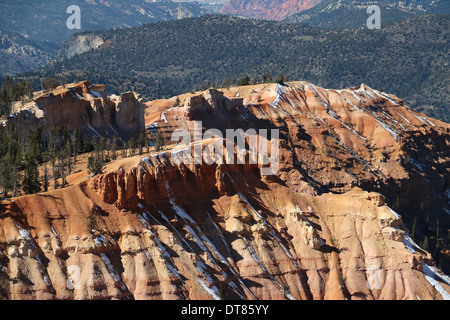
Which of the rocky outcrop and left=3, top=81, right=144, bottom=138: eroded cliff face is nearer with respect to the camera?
the rocky outcrop

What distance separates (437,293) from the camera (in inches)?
4070

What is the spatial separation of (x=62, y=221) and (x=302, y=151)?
66971 mm

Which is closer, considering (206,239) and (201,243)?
(201,243)

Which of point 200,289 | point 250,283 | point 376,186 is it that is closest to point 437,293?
point 250,283

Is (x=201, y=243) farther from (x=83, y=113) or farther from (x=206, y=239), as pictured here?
(x=83, y=113)

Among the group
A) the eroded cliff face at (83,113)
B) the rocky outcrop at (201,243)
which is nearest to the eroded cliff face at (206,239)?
the rocky outcrop at (201,243)

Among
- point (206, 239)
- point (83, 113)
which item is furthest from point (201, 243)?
point (83, 113)

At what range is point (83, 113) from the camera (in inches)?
5541

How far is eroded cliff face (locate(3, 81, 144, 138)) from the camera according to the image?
134m

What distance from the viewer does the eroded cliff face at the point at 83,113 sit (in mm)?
134375

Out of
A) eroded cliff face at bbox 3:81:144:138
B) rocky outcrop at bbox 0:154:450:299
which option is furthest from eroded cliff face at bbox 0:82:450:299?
eroded cliff face at bbox 3:81:144:138

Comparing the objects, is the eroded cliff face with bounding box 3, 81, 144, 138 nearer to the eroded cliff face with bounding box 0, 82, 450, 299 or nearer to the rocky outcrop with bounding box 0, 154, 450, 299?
the eroded cliff face with bounding box 0, 82, 450, 299

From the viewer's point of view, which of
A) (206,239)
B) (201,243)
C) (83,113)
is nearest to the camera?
(201,243)

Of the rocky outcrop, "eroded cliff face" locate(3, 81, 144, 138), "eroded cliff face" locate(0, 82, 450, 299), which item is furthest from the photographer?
"eroded cliff face" locate(3, 81, 144, 138)
